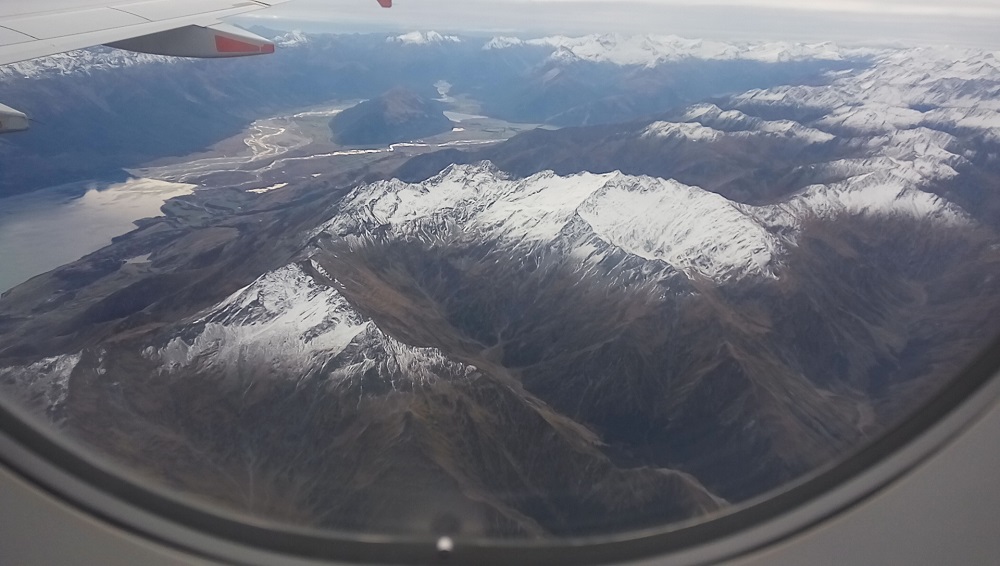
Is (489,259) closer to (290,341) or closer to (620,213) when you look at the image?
(620,213)

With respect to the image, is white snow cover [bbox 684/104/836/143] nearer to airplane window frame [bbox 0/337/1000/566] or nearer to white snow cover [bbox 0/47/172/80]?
white snow cover [bbox 0/47/172/80]

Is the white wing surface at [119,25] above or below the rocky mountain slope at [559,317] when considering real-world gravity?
above

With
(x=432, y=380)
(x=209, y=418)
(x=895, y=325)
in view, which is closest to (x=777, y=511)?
(x=209, y=418)

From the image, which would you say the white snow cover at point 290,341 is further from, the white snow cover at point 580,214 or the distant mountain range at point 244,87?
the distant mountain range at point 244,87

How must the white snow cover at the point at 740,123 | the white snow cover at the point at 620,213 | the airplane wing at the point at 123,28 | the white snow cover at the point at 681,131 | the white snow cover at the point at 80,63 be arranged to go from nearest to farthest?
the airplane wing at the point at 123,28 → the white snow cover at the point at 80,63 → the white snow cover at the point at 620,213 → the white snow cover at the point at 681,131 → the white snow cover at the point at 740,123

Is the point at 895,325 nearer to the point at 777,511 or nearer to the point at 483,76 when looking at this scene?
the point at 777,511

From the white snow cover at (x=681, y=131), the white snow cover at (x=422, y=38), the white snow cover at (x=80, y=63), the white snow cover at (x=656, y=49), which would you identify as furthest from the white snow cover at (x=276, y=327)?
the white snow cover at (x=681, y=131)

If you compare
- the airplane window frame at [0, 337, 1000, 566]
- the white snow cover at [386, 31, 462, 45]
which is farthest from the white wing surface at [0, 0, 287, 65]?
the white snow cover at [386, 31, 462, 45]
